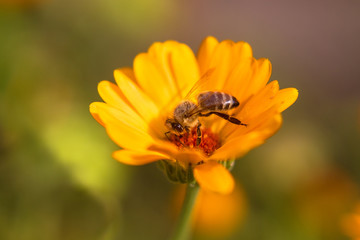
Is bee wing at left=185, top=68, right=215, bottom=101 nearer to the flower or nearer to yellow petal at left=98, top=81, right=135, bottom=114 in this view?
the flower

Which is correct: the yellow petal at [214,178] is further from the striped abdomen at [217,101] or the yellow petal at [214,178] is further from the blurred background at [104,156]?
the blurred background at [104,156]

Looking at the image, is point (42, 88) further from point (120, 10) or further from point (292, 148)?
point (292, 148)

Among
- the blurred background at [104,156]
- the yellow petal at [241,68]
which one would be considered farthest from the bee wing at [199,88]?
the blurred background at [104,156]

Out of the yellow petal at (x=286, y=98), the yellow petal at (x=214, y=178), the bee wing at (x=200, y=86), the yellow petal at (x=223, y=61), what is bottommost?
the yellow petal at (x=214, y=178)

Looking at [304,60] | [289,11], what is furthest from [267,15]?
[304,60]

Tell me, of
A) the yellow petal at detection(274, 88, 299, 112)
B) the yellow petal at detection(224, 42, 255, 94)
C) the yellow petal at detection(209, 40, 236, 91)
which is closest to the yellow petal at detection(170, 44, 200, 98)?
the yellow petal at detection(209, 40, 236, 91)

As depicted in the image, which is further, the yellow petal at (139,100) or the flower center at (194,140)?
the flower center at (194,140)

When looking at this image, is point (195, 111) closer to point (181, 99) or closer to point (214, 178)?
point (181, 99)
